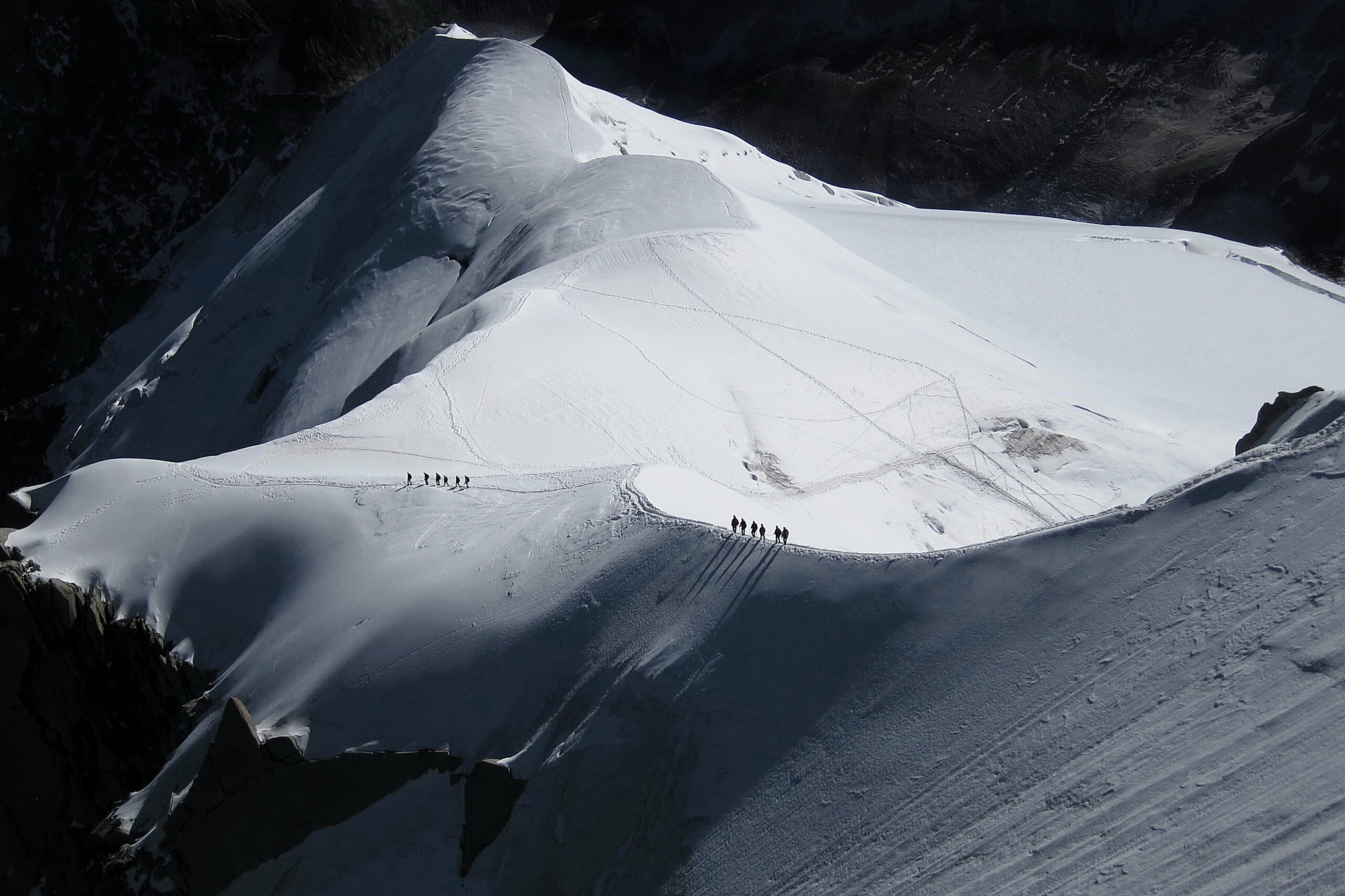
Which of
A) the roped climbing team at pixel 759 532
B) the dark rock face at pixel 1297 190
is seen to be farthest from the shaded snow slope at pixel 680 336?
the dark rock face at pixel 1297 190

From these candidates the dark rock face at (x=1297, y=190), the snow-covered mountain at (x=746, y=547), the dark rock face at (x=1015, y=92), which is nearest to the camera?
the snow-covered mountain at (x=746, y=547)

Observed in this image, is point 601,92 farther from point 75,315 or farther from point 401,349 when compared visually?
point 75,315

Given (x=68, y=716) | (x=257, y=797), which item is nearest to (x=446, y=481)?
(x=257, y=797)

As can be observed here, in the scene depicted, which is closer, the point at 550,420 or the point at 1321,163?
the point at 550,420

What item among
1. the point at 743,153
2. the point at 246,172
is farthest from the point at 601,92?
the point at 246,172

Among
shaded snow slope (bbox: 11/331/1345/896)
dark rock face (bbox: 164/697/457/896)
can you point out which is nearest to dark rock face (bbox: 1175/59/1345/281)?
shaded snow slope (bbox: 11/331/1345/896)

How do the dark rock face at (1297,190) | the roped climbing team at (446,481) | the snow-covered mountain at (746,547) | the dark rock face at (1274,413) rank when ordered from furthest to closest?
the dark rock face at (1297,190) < the roped climbing team at (446,481) < the dark rock face at (1274,413) < the snow-covered mountain at (746,547)

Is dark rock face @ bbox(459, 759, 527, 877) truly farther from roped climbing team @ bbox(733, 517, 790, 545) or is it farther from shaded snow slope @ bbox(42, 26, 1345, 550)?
shaded snow slope @ bbox(42, 26, 1345, 550)

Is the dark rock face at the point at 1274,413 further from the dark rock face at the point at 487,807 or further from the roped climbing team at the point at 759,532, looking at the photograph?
the dark rock face at the point at 487,807
